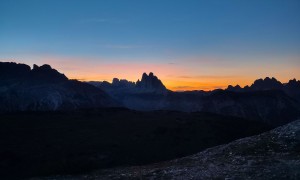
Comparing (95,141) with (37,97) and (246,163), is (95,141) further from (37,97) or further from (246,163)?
(37,97)

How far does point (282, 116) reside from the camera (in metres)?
196

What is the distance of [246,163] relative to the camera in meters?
18.0

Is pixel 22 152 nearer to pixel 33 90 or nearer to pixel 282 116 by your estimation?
pixel 33 90

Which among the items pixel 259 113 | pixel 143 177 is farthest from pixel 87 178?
pixel 259 113

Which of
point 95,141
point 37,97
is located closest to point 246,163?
point 95,141

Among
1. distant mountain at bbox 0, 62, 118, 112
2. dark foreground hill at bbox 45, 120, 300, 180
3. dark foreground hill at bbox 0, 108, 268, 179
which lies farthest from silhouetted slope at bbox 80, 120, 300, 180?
distant mountain at bbox 0, 62, 118, 112

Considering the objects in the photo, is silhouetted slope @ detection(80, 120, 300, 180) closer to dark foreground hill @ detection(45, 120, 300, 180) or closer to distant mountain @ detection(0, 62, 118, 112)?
dark foreground hill @ detection(45, 120, 300, 180)

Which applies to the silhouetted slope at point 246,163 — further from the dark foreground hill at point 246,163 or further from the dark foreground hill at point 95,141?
the dark foreground hill at point 95,141

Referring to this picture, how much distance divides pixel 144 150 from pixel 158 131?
16697 mm

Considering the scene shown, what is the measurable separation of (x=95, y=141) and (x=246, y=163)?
43099mm

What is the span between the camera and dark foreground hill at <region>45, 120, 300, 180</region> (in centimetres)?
1599

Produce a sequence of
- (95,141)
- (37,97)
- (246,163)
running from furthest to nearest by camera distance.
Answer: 1. (37,97)
2. (95,141)
3. (246,163)

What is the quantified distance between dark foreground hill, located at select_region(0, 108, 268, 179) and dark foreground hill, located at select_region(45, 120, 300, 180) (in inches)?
320

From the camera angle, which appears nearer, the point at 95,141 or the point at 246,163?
the point at 246,163
